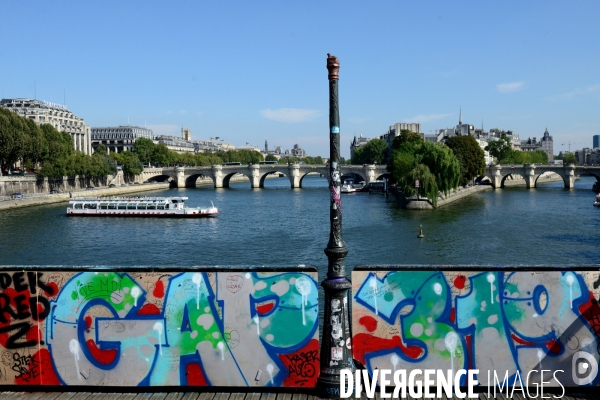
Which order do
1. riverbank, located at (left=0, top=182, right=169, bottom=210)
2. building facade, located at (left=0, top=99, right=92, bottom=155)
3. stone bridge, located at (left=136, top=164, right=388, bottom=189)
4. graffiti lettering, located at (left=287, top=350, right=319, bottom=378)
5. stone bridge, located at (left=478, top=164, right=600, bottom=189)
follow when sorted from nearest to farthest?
1. graffiti lettering, located at (left=287, top=350, right=319, bottom=378)
2. riverbank, located at (left=0, top=182, right=169, bottom=210)
3. stone bridge, located at (left=478, top=164, right=600, bottom=189)
4. stone bridge, located at (left=136, top=164, right=388, bottom=189)
5. building facade, located at (left=0, top=99, right=92, bottom=155)

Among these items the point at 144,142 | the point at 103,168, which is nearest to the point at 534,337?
the point at 103,168

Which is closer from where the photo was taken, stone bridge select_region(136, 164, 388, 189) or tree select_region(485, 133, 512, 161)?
stone bridge select_region(136, 164, 388, 189)

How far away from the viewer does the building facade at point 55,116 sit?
11350 cm

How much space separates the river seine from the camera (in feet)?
88.0

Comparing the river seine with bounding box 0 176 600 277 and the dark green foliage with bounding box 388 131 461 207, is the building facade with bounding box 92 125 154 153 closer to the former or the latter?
the river seine with bounding box 0 176 600 277

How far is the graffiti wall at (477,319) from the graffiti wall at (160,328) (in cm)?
66

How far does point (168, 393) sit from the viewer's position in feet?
20.0

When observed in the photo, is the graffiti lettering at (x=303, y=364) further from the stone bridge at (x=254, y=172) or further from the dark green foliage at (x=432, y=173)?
the stone bridge at (x=254, y=172)

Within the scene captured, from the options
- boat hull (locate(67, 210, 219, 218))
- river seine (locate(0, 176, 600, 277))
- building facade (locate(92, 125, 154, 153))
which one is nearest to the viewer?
river seine (locate(0, 176, 600, 277))

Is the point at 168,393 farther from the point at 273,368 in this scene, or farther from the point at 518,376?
the point at 518,376

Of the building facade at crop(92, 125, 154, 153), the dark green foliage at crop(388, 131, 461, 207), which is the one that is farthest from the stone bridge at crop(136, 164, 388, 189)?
the building facade at crop(92, 125, 154, 153)

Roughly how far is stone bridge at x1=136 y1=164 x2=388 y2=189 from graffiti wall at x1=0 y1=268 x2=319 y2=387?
85.2 meters

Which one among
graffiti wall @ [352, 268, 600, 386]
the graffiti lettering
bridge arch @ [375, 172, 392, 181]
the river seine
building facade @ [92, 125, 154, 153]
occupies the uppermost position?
building facade @ [92, 125, 154, 153]

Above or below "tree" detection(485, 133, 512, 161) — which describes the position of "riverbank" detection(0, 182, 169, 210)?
below
